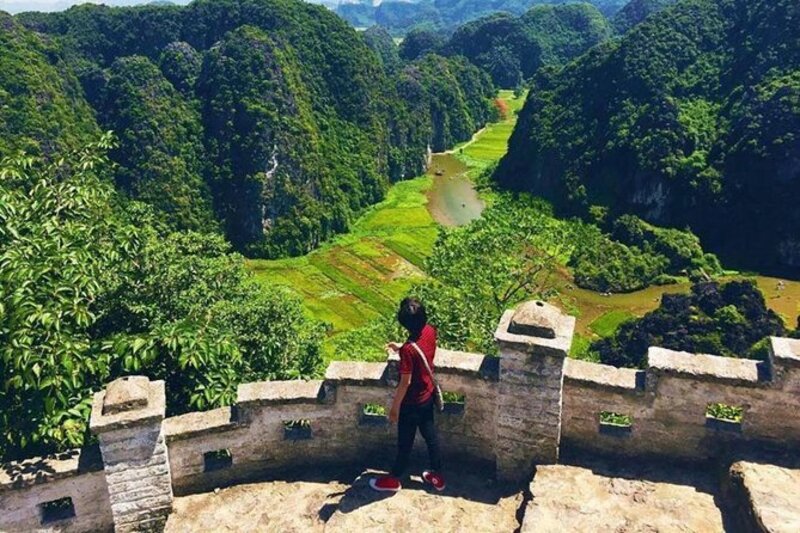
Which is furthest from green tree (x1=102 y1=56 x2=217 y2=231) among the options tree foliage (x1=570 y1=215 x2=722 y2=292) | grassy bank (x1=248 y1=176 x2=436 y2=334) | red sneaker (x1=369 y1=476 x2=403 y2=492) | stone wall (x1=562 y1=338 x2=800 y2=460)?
stone wall (x1=562 y1=338 x2=800 y2=460)

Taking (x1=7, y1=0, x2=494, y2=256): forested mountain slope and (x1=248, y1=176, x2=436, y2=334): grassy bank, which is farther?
(x1=7, y1=0, x2=494, y2=256): forested mountain slope

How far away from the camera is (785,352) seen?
9.09 m

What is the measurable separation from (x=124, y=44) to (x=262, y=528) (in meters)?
115

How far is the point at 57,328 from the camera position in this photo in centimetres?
944

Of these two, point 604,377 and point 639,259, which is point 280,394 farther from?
point 639,259

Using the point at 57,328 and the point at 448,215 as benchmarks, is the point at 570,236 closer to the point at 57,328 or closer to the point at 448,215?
the point at 57,328

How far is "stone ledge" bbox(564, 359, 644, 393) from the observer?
973cm

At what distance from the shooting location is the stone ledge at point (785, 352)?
8.99 metres

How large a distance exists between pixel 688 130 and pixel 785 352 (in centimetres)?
7536

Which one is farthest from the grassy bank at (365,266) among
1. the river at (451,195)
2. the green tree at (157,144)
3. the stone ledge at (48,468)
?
the stone ledge at (48,468)

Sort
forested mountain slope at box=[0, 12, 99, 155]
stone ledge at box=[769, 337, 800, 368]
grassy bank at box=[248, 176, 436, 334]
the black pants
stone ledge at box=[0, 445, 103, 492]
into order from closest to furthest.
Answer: stone ledge at box=[769, 337, 800, 368] < stone ledge at box=[0, 445, 103, 492] < the black pants < grassy bank at box=[248, 176, 436, 334] < forested mountain slope at box=[0, 12, 99, 155]

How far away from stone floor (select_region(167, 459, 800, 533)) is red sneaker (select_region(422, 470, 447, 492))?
138 millimetres

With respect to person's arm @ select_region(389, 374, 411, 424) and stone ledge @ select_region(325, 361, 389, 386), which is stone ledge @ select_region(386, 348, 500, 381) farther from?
person's arm @ select_region(389, 374, 411, 424)

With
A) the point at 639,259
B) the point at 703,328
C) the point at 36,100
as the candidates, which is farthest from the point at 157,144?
the point at 703,328
